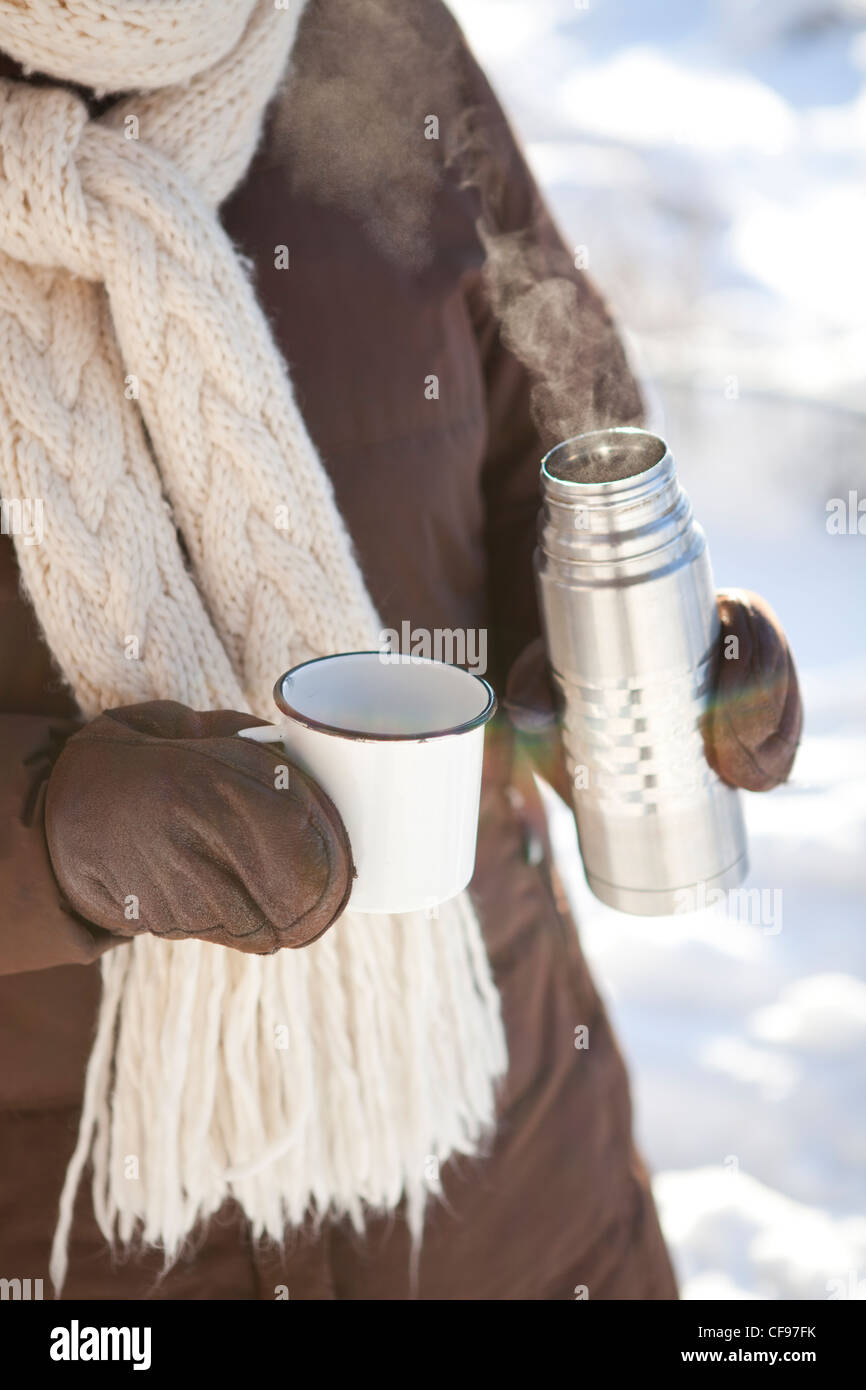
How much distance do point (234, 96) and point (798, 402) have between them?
2.30 m

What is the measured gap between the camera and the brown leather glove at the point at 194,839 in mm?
667

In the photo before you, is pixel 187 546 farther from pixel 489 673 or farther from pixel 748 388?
pixel 748 388

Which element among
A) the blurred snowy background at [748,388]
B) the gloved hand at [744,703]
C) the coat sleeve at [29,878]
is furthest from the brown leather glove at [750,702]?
the blurred snowy background at [748,388]

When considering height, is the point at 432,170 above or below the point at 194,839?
above

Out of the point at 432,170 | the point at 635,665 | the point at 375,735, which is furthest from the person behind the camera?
the point at 432,170

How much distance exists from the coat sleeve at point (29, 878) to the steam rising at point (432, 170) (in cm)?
47

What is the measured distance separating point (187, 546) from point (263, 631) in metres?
0.08

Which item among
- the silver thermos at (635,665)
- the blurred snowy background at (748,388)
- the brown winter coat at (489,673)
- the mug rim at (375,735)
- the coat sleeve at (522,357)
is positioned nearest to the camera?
the mug rim at (375,735)

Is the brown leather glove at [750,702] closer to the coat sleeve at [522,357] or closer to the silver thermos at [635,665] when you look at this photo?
the silver thermos at [635,665]

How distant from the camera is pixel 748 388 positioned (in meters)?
2.87

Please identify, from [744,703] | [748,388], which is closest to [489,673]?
[744,703]

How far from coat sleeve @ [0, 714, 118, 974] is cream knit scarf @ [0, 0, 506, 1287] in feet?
0.21

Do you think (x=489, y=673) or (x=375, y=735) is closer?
(x=375, y=735)

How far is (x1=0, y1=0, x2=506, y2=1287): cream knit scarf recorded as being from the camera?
74cm
